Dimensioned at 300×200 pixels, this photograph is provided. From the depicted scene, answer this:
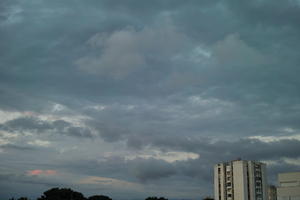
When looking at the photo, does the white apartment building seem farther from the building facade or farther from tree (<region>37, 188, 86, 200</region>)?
the building facade

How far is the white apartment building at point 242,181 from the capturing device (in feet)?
542

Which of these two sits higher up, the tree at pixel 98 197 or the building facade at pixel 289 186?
the building facade at pixel 289 186

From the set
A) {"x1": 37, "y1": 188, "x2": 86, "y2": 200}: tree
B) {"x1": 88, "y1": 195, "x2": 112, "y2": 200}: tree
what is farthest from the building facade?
{"x1": 88, "y1": 195, "x2": 112, "y2": 200}: tree

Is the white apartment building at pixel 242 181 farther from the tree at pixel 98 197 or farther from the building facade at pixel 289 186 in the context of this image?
the building facade at pixel 289 186

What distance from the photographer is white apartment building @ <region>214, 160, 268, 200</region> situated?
16512 centimetres

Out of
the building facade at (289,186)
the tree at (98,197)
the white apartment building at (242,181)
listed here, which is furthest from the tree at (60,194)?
the building facade at (289,186)

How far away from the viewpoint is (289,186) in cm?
6166

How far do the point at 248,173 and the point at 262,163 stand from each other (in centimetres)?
1272

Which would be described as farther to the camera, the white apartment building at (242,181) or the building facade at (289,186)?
the white apartment building at (242,181)

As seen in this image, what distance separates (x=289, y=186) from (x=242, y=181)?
10836cm

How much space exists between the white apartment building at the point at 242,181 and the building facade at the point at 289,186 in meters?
106

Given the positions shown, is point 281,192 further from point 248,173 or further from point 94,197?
point 94,197

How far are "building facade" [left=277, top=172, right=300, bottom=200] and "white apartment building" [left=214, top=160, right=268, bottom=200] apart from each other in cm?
10609

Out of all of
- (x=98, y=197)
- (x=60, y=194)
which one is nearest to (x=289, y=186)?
(x=60, y=194)
